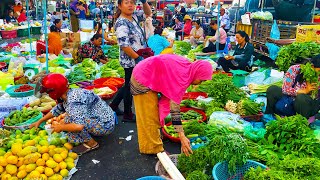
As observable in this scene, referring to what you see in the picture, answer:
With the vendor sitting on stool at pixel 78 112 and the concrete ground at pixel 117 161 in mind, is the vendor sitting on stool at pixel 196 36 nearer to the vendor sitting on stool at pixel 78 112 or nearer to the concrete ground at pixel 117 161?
the concrete ground at pixel 117 161

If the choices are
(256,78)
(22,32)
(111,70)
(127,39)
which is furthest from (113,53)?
(22,32)

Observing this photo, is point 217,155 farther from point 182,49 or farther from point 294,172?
point 182,49

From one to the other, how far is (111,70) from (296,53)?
12.5 feet

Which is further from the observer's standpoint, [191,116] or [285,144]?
[191,116]

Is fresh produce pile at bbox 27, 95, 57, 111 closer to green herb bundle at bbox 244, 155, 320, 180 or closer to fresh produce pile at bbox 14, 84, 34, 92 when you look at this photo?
fresh produce pile at bbox 14, 84, 34, 92

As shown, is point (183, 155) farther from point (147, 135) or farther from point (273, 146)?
point (273, 146)

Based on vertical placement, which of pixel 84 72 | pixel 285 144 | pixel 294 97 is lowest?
pixel 285 144

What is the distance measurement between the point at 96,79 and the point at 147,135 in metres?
3.28

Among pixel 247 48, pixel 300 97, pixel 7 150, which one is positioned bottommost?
pixel 7 150

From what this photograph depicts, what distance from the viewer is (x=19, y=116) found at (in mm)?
4043

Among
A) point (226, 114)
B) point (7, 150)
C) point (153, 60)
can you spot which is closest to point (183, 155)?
point (153, 60)

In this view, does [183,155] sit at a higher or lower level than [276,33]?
lower

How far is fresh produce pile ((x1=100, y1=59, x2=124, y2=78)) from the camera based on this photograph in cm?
661

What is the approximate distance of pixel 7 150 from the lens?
327cm
